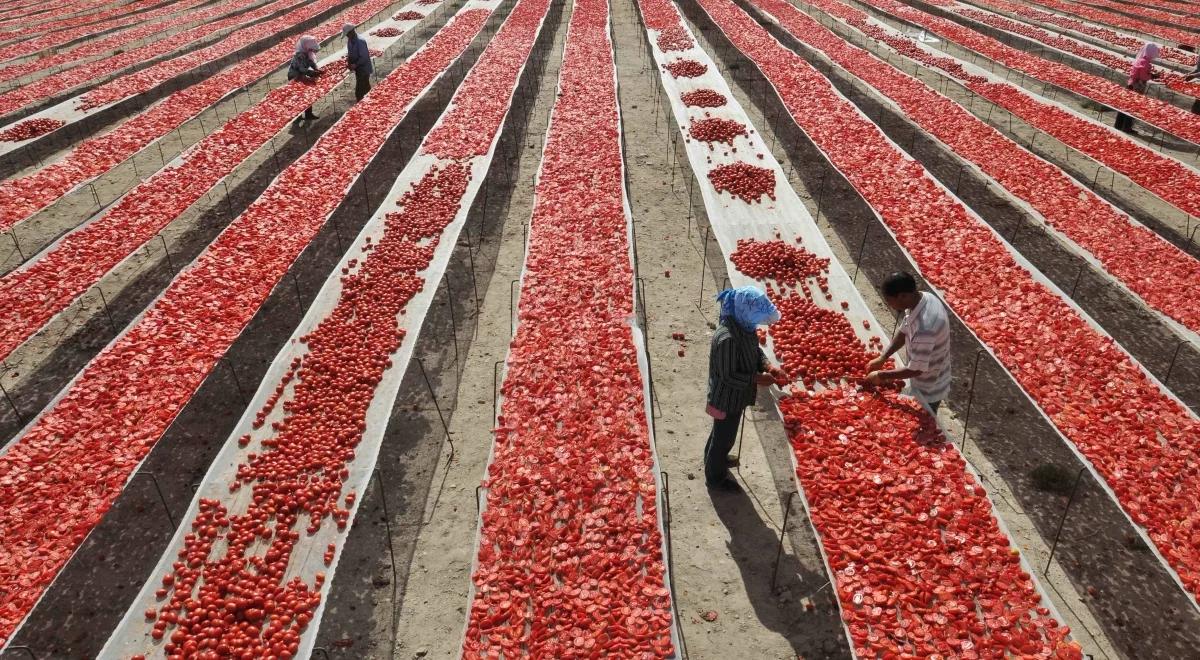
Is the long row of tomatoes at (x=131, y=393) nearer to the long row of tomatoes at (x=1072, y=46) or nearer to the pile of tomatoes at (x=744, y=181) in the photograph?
the pile of tomatoes at (x=744, y=181)

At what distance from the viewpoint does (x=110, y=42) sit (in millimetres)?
24969

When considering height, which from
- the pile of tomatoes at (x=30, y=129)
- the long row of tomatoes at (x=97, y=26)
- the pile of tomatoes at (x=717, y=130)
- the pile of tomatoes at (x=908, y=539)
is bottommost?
the pile of tomatoes at (x=908, y=539)

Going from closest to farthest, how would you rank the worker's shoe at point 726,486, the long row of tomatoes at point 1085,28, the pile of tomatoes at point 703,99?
1. the worker's shoe at point 726,486
2. the pile of tomatoes at point 703,99
3. the long row of tomatoes at point 1085,28

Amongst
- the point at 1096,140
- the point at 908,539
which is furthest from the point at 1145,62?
the point at 908,539

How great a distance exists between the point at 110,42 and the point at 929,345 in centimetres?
2998

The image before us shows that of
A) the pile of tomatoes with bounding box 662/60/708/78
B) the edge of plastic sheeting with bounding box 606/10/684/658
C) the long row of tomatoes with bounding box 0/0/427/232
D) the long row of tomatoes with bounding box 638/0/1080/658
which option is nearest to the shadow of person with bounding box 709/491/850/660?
the edge of plastic sheeting with bounding box 606/10/684/658

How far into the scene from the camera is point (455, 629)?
5.75 m

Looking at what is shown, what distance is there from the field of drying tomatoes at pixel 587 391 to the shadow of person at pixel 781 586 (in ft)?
→ 0.10

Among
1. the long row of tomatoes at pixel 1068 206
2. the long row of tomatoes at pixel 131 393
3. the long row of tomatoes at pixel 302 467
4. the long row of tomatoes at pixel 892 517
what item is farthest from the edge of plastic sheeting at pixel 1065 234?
the long row of tomatoes at pixel 131 393

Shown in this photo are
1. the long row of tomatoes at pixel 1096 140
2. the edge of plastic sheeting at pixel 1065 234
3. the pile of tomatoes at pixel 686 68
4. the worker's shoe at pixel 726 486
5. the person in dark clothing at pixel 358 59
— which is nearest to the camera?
the worker's shoe at pixel 726 486

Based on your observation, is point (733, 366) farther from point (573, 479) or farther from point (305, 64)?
point (305, 64)

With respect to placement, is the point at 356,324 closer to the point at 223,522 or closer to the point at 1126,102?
the point at 223,522

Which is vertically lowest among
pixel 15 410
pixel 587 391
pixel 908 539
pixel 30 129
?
pixel 15 410

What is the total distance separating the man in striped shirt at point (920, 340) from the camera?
590 cm
